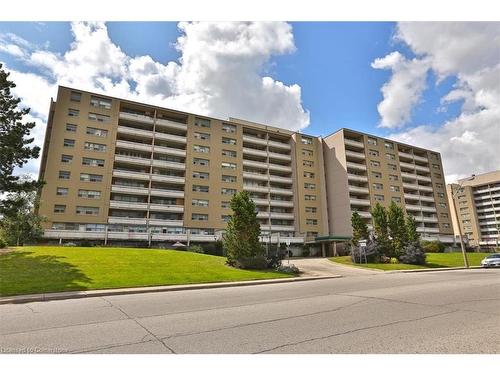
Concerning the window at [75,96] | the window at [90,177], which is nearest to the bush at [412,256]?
the window at [90,177]

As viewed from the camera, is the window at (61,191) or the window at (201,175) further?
the window at (201,175)

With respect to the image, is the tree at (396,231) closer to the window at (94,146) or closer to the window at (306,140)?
the window at (306,140)

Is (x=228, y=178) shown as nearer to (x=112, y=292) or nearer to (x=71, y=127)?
(x=71, y=127)

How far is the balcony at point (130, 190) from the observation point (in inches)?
1874

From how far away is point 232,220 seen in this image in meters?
24.7

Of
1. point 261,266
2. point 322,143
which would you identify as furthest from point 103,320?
point 322,143

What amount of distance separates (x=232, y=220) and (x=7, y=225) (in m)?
29.9

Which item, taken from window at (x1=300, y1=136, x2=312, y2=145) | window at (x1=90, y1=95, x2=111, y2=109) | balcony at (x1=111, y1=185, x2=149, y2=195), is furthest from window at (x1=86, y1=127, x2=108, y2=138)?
window at (x1=300, y1=136, x2=312, y2=145)

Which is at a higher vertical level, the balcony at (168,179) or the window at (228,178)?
the window at (228,178)

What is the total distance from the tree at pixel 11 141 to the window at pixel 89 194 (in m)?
24.7

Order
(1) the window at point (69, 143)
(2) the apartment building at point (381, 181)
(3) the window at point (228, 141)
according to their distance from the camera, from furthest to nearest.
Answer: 1. (2) the apartment building at point (381, 181)
2. (3) the window at point (228, 141)
3. (1) the window at point (69, 143)

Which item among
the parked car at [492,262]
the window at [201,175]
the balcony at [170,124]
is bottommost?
the parked car at [492,262]

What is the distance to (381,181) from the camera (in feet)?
221

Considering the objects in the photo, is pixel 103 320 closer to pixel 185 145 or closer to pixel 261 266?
pixel 261 266
